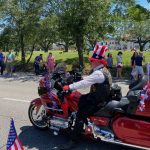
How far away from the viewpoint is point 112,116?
581 centimetres

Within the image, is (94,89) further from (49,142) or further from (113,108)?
(49,142)

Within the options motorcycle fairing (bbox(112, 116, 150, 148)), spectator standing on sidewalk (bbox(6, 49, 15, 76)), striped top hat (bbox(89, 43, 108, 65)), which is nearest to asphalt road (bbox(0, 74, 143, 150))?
motorcycle fairing (bbox(112, 116, 150, 148))

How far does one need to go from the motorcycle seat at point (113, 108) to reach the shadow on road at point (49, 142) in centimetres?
67

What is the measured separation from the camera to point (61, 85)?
6500mm

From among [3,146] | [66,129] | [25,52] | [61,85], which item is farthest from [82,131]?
[25,52]

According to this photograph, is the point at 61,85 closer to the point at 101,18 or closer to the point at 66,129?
the point at 66,129

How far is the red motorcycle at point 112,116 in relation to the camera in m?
5.43

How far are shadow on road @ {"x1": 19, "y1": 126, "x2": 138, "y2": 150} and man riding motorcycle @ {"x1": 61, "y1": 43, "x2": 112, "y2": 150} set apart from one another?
0.92 feet

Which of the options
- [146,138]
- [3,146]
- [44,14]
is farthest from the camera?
[44,14]

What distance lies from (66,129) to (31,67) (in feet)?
66.9

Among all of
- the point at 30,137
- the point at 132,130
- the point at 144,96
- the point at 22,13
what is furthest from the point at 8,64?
the point at 144,96

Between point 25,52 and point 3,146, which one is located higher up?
point 25,52

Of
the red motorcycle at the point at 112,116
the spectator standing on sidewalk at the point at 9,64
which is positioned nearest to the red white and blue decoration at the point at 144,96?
the red motorcycle at the point at 112,116

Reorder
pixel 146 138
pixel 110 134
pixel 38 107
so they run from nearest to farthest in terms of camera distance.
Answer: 1. pixel 146 138
2. pixel 110 134
3. pixel 38 107
